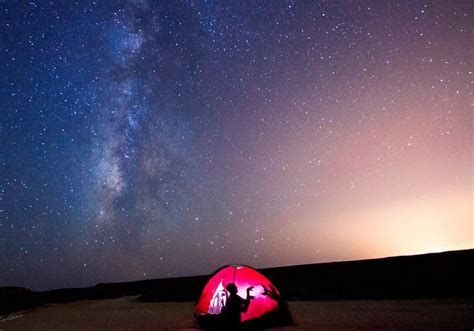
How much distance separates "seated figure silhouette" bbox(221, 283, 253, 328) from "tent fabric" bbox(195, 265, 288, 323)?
17cm

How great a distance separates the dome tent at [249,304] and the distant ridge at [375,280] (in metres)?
6.31

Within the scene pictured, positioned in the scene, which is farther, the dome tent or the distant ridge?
the distant ridge

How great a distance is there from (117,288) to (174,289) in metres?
13.1

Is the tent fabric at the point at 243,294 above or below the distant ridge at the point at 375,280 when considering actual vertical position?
above

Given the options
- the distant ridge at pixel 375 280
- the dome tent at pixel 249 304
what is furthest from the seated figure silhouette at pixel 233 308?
the distant ridge at pixel 375 280

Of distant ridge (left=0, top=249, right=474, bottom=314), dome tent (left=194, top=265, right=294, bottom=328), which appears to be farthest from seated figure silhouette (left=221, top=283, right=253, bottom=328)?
distant ridge (left=0, top=249, right=474, bottom=314)

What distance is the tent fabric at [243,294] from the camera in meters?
6.61

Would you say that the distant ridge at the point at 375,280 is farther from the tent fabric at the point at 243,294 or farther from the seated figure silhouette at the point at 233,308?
the seated figure silhouette at the point at 233,308

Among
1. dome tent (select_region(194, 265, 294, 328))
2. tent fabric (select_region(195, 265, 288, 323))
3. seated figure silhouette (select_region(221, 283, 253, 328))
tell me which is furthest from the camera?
tent fabric (select_region(195, 265, 288, 323))

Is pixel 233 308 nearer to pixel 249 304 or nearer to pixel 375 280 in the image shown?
pixel 249 304

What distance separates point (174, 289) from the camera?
17.7 m

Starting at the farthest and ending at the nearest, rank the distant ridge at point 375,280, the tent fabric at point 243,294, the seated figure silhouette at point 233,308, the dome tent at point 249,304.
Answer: the distant ridge at point 375,280 < the tent fabric at point 243,294 < the dome tent at point 249,304 < the seated figure silhouette at point 233,308

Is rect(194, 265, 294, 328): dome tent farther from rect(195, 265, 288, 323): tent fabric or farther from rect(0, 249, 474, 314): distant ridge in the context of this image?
rect(0, 249, 474, 314): distant ridge

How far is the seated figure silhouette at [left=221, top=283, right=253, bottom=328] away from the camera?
6.27m
